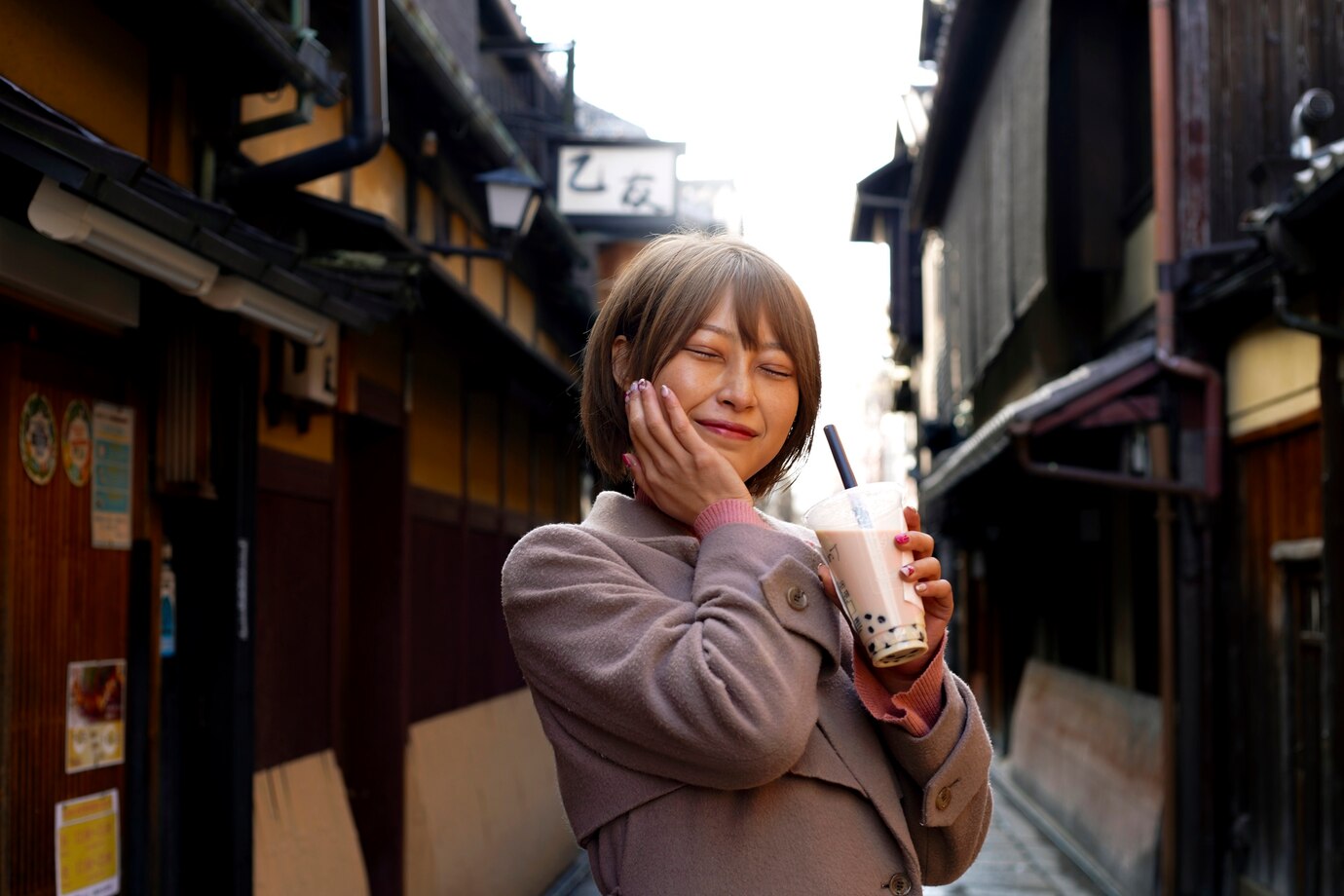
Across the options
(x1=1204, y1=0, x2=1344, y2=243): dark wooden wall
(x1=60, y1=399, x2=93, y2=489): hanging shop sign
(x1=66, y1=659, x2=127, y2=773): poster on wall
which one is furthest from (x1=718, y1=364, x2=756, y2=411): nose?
(x1=1204, y1=0, x2=1344, y2=243): dark wooden wall

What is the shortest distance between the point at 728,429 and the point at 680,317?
0.18 metres

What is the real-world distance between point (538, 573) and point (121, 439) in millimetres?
3622

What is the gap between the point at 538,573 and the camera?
215cm

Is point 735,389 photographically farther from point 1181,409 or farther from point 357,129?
point 1181,409

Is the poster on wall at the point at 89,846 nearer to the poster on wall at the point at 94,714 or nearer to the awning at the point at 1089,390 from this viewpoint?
the poster on wall at the point at 94,714

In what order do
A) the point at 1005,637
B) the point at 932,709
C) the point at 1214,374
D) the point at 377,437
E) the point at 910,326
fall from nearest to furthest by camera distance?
1. the point at 932,709
2. the point at 377,437
3. the point at 1214,374
4. the point at 1005,637
5. the point at 910,326

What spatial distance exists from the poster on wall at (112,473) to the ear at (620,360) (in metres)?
3.32

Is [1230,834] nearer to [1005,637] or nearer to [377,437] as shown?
[377,437]

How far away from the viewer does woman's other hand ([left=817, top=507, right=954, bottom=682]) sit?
6.59 ft

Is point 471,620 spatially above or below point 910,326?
below

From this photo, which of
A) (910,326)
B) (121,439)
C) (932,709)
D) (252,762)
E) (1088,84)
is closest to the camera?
(932,709)

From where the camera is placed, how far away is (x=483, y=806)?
997 centimetres

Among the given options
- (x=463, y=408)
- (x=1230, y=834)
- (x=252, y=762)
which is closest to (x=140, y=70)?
(x=252, y=762)

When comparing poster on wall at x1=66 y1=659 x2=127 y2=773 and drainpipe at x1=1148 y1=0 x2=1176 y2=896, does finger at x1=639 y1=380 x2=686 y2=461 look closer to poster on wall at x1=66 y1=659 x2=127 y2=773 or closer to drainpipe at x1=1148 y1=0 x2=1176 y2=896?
poster on wall at x1=66 y1=659 x2=127 y2=773
